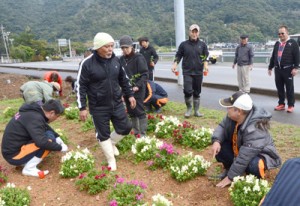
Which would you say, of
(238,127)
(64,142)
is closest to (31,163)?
(64,142)

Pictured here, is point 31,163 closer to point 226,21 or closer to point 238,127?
point 238,127

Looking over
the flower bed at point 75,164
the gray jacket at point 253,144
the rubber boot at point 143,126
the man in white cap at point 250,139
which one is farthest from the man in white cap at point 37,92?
the gray jacket at point 253,144

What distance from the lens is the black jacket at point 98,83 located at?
14.0 feet

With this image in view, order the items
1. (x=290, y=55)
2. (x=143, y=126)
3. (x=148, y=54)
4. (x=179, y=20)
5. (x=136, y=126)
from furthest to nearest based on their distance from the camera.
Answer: (x=179, y=20) < (x=148, y=54) < (x=290, y=55) < (x=136, y=126) < (x=143, y=126)

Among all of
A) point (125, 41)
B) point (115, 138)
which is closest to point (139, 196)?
Answer: point (115, 138)

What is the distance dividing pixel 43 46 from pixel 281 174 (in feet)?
277

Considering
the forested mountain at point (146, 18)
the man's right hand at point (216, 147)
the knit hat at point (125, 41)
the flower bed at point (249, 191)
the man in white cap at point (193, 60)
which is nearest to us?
the flower bed at point (249, 191)

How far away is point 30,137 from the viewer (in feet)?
15.1

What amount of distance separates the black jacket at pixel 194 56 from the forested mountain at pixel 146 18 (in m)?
45.1

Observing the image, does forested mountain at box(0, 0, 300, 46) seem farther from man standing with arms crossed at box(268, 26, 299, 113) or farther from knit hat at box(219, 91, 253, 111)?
knit hat at box(219, 91, 253, 111)

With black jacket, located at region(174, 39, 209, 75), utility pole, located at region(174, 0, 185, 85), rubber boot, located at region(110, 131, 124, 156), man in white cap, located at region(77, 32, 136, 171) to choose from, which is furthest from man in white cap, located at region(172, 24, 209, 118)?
utility pole, located at region(174, 0, 185, 85)

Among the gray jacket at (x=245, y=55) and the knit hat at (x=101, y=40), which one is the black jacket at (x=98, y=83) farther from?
the gray jacket at (x=245, y=55)

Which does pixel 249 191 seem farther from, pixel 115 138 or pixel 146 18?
pixel 146 18

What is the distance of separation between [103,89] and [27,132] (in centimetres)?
127
